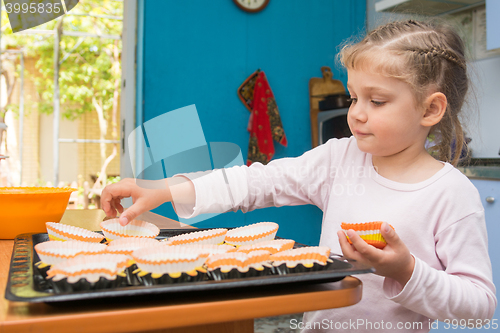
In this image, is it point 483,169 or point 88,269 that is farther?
point 483,169

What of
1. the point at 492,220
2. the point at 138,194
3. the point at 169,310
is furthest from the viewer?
the point at 492,220

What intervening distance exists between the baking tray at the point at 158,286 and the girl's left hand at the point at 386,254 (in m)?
0.04

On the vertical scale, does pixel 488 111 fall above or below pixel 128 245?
above

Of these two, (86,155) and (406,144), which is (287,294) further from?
(86,155)

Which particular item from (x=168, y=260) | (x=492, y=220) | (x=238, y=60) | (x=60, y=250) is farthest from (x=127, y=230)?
(x=238, y=60)

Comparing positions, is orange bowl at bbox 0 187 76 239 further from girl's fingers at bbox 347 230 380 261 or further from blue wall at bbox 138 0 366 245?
blue wall at bbox 138 0 366 245

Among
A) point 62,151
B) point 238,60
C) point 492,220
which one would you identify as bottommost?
point 492,220

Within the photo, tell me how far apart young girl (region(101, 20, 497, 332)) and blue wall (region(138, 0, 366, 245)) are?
1.98 m

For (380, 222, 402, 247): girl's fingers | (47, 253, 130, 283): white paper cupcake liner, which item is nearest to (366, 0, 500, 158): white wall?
(380, 222, 402, 247): girl's fingers

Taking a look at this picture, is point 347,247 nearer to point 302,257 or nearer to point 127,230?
point 302,257

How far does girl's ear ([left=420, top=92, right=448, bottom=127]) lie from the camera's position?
0.87m

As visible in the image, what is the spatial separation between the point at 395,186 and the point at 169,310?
2.02ft

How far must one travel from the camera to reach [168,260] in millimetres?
474

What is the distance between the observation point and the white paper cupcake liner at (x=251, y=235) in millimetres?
686
